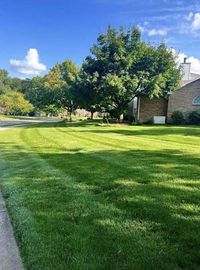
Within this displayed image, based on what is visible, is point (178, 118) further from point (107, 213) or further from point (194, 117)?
point (107, 213)

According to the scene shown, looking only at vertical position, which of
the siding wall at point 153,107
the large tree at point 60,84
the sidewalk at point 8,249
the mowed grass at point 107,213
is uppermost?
the large tree at point 60,84

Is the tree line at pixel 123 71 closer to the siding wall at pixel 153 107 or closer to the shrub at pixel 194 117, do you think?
the siding wall at pixel 153 107

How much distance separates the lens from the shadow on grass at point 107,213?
3549mm

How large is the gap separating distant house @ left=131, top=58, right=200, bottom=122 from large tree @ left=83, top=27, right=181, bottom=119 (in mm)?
1381

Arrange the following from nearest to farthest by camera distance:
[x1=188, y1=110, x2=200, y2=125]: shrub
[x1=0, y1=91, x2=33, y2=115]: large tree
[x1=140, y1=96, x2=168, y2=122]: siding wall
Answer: [x1=188, y1=110, x2=200, y2=125]: shrub → [x1=140, y1=96, x2=168, y2=122]: siding wall → [x1=0, y1=91, x2=33, y2=115]: large tree

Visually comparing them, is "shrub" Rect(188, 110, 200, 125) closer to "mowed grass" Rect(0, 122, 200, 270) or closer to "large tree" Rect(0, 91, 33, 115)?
"mowed grass" Rect(0, 122, 200, 270)

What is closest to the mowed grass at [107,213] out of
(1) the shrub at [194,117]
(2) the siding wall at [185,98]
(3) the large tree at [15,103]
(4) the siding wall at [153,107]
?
(1) the shrub at [194,117]

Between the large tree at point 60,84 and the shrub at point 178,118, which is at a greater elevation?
the large tree at point 60,84

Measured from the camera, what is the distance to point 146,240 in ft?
12.7

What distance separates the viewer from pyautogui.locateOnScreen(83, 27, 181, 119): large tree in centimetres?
2930

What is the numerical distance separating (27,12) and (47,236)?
23.7 metres

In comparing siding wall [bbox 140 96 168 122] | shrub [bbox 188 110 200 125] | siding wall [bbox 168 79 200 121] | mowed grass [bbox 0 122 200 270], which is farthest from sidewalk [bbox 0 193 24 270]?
siding wall [bbox 140 96 168 122]

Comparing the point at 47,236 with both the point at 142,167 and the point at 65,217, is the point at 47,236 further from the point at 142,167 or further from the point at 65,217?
the point at 142,167

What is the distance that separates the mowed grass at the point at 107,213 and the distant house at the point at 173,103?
24339 millimetres
